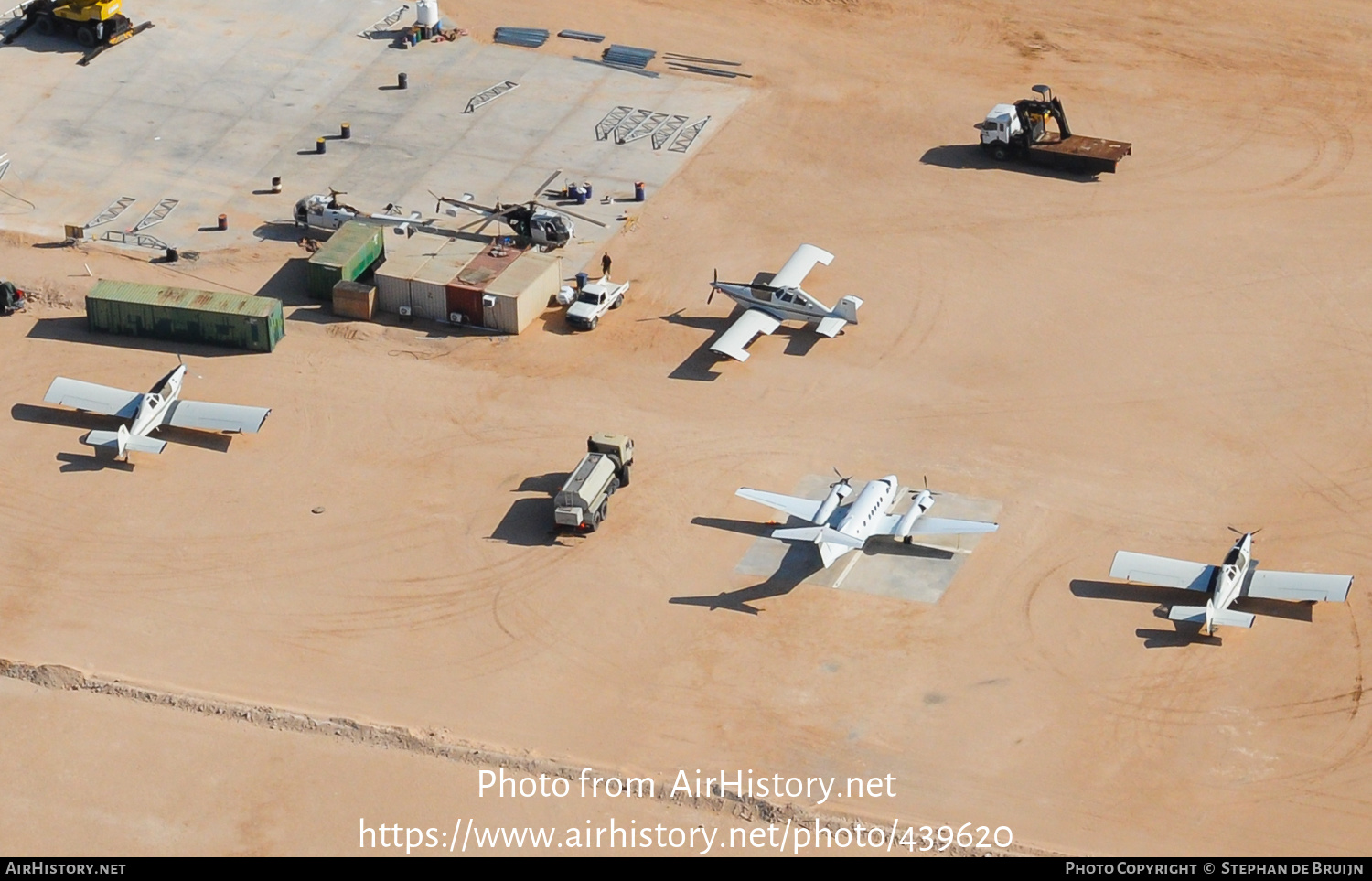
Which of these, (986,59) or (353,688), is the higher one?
(986,59)

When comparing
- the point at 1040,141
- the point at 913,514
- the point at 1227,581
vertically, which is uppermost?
the point at 1040,141

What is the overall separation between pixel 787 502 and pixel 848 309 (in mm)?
14647

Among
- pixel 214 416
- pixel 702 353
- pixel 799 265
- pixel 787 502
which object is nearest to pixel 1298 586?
pixel 787 502

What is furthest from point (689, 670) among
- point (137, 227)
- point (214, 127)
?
point (214, 127)

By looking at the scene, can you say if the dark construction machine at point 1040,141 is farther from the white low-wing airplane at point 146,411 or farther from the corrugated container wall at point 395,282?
the white low-wing airplane at point 146,411

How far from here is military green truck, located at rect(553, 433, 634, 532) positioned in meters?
63.3

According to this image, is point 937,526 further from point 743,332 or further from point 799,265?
point 799,265

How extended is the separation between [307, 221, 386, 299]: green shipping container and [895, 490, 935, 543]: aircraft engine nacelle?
28.5 metres

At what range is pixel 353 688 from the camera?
2288 inches

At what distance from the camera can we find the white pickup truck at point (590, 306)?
76812 millimetres

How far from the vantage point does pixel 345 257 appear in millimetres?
78438

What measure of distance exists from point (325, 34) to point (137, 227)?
841 inches

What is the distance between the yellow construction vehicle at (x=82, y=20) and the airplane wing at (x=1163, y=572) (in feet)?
214

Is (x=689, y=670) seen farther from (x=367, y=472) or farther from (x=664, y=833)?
(x=367, y=472)
